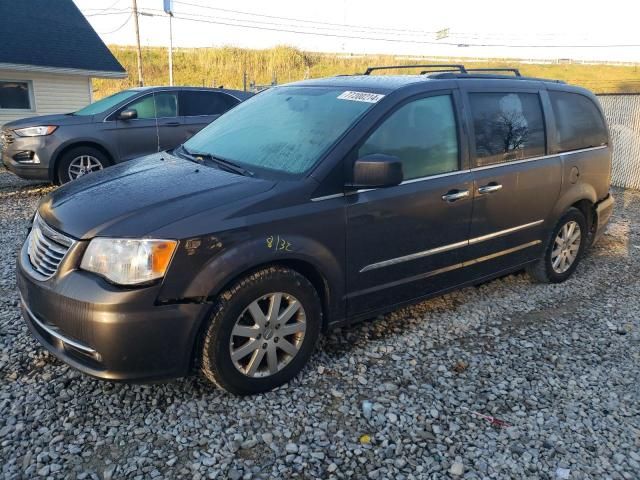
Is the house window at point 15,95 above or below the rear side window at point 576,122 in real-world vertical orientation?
above

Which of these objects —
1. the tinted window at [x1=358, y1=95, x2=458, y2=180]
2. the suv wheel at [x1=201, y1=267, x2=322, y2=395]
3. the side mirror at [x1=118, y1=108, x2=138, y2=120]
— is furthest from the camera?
the side mirror at [x1=118, y1=108, x2=138, y2=120]

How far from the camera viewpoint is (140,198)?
9.12 feet

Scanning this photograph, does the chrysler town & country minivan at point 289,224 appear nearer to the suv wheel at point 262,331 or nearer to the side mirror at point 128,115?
the suv wheel at point 262,331

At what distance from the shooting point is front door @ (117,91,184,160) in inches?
324

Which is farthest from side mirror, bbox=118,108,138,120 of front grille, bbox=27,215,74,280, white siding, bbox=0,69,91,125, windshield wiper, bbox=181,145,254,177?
white siding, bbox=0,69,91,125

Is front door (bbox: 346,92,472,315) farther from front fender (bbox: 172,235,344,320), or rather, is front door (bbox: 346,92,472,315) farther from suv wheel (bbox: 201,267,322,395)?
suv wheel (bbox: 201,267,322,395)

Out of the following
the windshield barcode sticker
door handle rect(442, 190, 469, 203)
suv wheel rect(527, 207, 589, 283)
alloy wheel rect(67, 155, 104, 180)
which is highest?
the windshield barcode sticker

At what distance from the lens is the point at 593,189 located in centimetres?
488

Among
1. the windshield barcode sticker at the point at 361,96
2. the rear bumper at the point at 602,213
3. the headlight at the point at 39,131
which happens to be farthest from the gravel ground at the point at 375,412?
the headlight at the point at 39,131

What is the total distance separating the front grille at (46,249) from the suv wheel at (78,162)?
5.44m

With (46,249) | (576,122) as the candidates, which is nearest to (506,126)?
(576,122)

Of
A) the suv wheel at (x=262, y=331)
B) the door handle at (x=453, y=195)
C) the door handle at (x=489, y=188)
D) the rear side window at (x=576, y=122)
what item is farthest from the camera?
the rear side window at (x=576, y=122)

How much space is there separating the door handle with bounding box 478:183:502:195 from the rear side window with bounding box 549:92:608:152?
102 cm

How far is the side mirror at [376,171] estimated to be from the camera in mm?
2930
